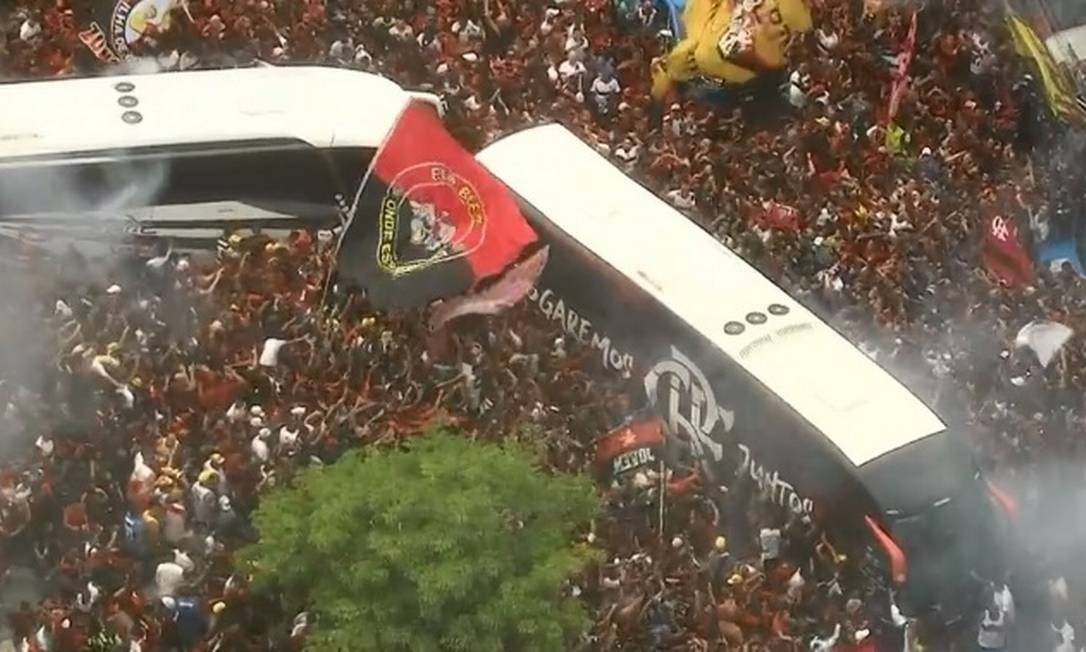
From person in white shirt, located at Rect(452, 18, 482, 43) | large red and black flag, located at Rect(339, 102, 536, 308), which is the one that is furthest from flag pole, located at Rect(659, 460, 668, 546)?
person in white shirt, located at Rect(452, 18, 482, 43)

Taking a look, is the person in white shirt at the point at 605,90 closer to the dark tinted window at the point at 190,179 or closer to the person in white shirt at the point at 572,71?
the person in white shirt at the point at 572,71

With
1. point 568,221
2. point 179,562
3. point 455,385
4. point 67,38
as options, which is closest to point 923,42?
point 568,221

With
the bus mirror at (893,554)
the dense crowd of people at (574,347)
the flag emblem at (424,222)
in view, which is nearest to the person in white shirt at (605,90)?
the dense crowd of people at (574,347)

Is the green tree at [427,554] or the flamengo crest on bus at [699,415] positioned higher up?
the green tree at [427,554]

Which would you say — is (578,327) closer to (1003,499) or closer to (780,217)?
(780,217)

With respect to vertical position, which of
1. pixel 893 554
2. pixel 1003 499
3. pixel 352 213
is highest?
pixel 352 213

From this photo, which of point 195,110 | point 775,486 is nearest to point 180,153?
point 195,110
